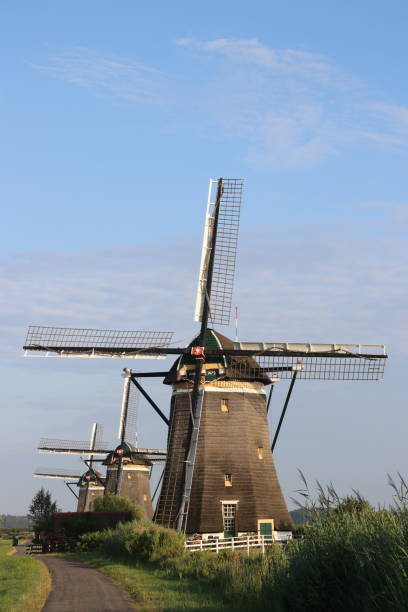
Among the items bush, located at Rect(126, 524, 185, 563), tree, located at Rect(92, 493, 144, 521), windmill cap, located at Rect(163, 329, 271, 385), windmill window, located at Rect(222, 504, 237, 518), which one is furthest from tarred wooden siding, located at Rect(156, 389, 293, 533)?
tree, located at Rect(92, 493, 144, 521)

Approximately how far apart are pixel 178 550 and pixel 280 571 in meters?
12.8

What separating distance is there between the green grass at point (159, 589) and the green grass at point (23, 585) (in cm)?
210

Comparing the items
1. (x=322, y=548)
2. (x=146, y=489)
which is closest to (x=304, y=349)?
(x=322, y=548)

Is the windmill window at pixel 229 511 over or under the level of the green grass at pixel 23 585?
over

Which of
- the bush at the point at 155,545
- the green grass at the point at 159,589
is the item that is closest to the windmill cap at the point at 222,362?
the bush at the point at 155,545

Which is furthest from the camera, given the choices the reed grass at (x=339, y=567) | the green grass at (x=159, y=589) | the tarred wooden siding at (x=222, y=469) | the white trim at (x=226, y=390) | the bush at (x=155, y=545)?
the white trim at (x=226, y=390)

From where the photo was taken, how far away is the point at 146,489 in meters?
69.0

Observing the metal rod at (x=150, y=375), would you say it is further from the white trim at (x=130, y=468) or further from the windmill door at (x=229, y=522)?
the white trim at (x=130, y=468)

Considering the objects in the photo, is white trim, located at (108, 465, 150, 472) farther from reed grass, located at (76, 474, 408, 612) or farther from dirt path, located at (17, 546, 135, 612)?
reed grass, located at (76, 474, 408, 612)

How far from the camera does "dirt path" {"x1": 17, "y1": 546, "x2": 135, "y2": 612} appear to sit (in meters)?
16.9

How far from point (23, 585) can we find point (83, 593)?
1831mm

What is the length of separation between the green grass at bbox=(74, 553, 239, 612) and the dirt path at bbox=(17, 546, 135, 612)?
1.11ft

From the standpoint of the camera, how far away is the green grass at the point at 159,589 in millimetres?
16203

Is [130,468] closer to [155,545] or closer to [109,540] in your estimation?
[109,540]
